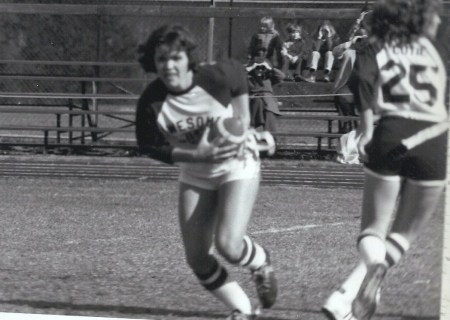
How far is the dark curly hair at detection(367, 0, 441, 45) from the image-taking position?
19.6ft

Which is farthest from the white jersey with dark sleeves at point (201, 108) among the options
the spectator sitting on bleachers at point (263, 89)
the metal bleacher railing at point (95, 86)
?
the spectator sitting on bleachers at point (263, 89)

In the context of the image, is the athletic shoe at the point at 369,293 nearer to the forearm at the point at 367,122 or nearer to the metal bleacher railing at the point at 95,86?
the forearm at the point at 367,122

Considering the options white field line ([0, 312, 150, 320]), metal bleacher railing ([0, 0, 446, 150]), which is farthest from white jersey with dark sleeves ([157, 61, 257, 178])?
white field line ([0, 312, 150, 320])

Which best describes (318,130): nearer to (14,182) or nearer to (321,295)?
(321,295)

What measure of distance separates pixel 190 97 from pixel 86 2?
1245 mm

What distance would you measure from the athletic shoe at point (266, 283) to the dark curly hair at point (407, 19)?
127 centimetres

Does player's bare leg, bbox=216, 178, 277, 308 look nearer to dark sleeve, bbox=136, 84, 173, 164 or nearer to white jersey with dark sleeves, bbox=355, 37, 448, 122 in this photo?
dark sleeve, bbox=136, 84, 173, 164

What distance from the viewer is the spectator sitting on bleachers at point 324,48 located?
6.55 m

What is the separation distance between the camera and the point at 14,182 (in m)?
7.74

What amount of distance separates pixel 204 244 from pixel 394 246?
0.92 m

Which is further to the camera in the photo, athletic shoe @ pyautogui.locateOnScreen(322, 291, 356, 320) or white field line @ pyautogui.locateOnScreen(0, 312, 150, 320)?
white field line @ pyautogui.locateOnScreen(0, 312, 150, 320)

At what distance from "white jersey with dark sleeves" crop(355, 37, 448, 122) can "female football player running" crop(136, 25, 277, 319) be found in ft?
2.15

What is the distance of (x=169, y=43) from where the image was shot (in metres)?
6.18

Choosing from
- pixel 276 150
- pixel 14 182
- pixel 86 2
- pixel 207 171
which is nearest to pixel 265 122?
pixel 276 150
